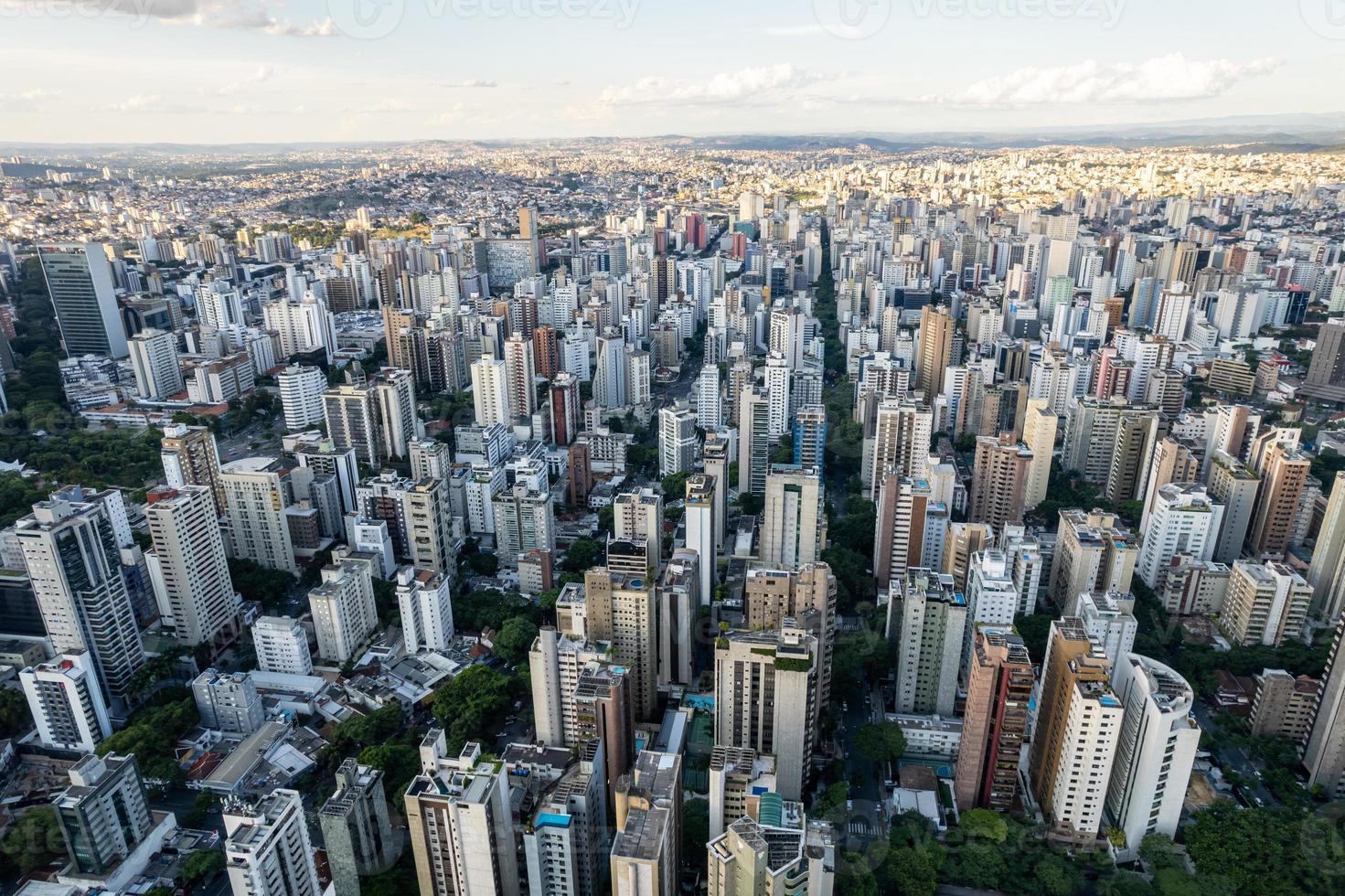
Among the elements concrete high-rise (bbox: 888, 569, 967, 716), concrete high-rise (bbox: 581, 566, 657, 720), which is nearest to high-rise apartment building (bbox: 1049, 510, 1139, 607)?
concrete high-rise (bbox: 888, 569, 967, 716)

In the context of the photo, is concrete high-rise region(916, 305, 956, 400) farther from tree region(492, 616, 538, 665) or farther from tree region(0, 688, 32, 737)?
tree region(0, 688, 32, 737)

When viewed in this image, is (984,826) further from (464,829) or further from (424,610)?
(424,610)

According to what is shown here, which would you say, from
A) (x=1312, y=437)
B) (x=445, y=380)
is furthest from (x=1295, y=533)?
(x=445, y=380)

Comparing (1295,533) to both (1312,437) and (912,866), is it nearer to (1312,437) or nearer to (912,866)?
(1312,437)

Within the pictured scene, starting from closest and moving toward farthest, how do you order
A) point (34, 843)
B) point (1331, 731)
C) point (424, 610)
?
point (34, 843), point (1331, 731), point (424, 610)

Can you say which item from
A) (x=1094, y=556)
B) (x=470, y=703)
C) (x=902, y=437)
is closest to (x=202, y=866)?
(x=470, y=703)
